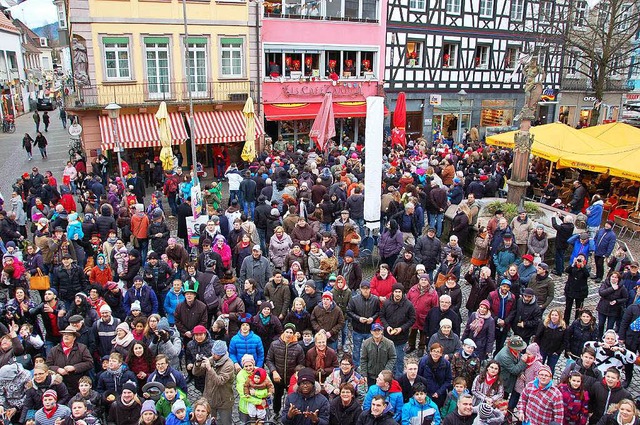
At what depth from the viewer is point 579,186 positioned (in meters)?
16.5

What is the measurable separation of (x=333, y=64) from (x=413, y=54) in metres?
5.11

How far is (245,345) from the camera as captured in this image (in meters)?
7.24

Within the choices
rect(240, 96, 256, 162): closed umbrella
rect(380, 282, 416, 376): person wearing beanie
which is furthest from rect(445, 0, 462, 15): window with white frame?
rect(380, 282, 416, 376): person wearing beanie

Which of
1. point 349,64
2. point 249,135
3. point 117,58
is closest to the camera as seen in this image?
point 249,135

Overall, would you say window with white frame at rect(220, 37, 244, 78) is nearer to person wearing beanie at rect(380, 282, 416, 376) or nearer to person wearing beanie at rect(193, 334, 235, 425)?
person wearing beanie at rect(380, 282, 416, 376)

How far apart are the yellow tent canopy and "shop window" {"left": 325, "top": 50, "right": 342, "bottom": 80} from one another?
9410 millimetres

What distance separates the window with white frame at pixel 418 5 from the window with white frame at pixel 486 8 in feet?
12.0

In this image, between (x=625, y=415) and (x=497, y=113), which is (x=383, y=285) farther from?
(x=497, y=113)

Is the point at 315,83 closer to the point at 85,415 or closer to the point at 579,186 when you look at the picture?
the point at 579,186

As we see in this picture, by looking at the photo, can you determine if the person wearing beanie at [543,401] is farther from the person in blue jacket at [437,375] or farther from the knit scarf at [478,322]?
the knit scarf at [478,322]

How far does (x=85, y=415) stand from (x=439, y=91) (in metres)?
27.0

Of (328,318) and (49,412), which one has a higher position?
(328,318)

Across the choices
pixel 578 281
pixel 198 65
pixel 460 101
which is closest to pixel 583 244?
pixel 578 281

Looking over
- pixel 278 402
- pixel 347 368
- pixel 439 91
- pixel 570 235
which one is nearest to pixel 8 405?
pixel 278 402
